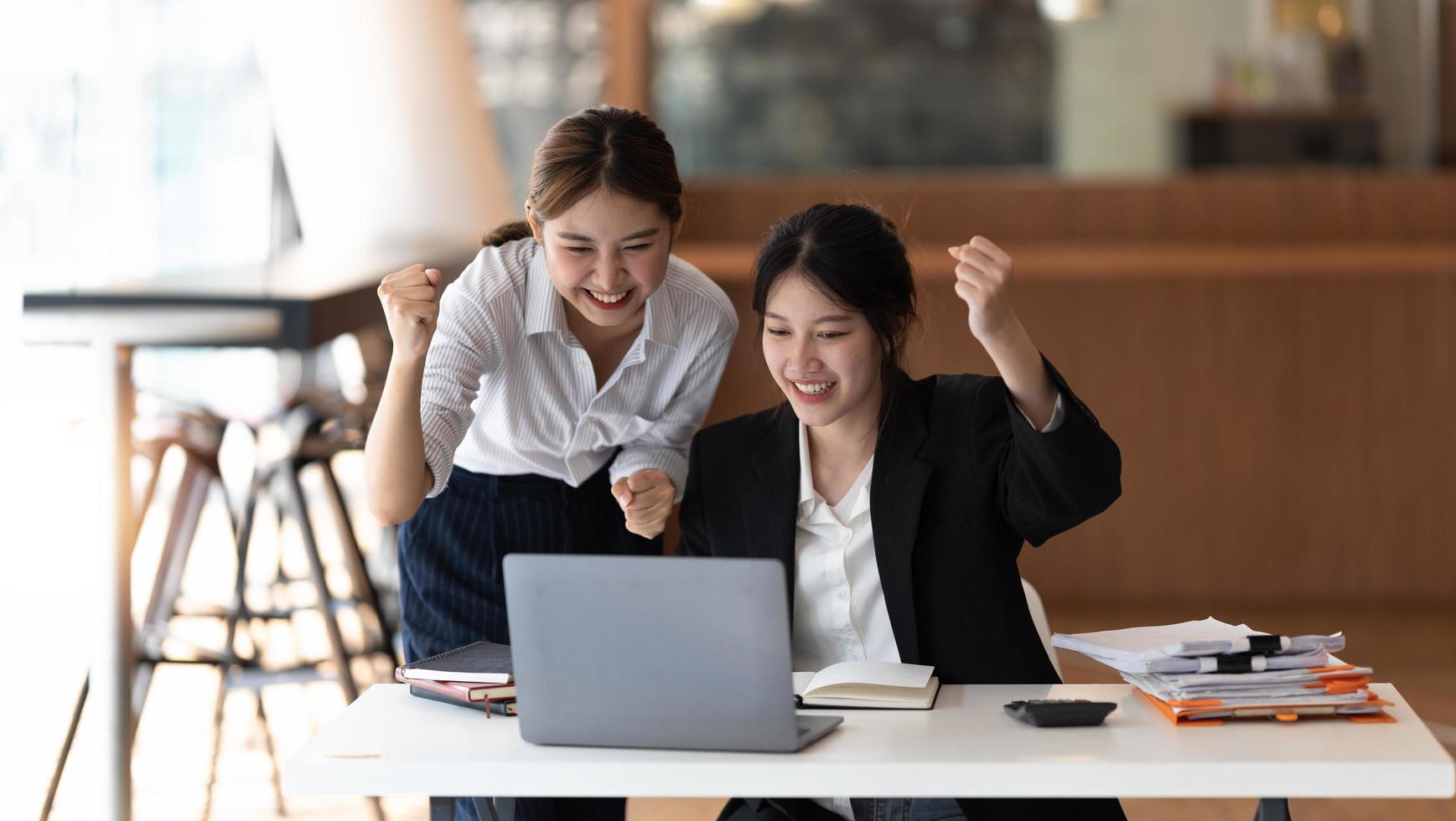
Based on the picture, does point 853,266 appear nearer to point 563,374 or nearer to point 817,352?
point 817,352

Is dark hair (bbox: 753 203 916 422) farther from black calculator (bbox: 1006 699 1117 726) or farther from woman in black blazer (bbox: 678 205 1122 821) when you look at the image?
black calculator (bbox: 1006 699 1117 726)

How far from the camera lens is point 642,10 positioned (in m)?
4.50

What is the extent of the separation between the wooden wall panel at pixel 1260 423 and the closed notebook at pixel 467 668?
2.70m

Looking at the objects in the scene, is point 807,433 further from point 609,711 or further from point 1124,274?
point 1124,274

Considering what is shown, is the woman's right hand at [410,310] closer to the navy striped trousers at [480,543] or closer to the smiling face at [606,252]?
the smiling face at [606,252]

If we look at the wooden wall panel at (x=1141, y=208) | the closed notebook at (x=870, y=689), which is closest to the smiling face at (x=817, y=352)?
the closed notebook at (x=870, y=689)

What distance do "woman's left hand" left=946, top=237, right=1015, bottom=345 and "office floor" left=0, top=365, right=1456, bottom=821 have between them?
1.35 meters

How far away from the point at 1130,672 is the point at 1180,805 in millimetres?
1552

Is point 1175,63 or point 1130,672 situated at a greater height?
point 1175,63

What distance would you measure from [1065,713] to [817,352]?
498 mm

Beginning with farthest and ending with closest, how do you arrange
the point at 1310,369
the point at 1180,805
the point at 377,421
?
1. the point at 1310,369
2. the point at 1180,805
3. the point at 377,421

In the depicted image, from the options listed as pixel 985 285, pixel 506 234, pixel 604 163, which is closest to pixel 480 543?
pixel 506 234

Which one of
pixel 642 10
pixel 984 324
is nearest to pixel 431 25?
pixel 642 10

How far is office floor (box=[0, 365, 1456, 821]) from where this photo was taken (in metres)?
2.89
